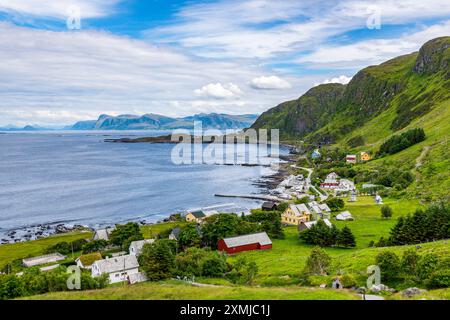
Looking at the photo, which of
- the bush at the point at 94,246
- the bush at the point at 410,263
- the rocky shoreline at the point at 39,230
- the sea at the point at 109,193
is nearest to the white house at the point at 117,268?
the bush at the point at 94,246

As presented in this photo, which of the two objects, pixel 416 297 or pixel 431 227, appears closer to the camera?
pixel 416 297

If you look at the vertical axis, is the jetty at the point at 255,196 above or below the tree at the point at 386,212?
below

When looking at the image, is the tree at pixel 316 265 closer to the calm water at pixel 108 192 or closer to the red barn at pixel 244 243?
the red barn at pixel 244 243

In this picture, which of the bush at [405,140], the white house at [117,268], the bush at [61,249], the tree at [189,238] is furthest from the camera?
the bush at [405,140]

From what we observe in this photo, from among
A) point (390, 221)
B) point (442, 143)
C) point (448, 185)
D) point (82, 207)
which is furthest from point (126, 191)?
point (442, 143)

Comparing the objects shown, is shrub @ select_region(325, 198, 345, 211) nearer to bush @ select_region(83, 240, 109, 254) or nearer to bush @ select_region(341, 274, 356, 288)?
bush @ select_region(83, 240, 109, 254)

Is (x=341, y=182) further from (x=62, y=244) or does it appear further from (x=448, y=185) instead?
(x=62, y=244)
